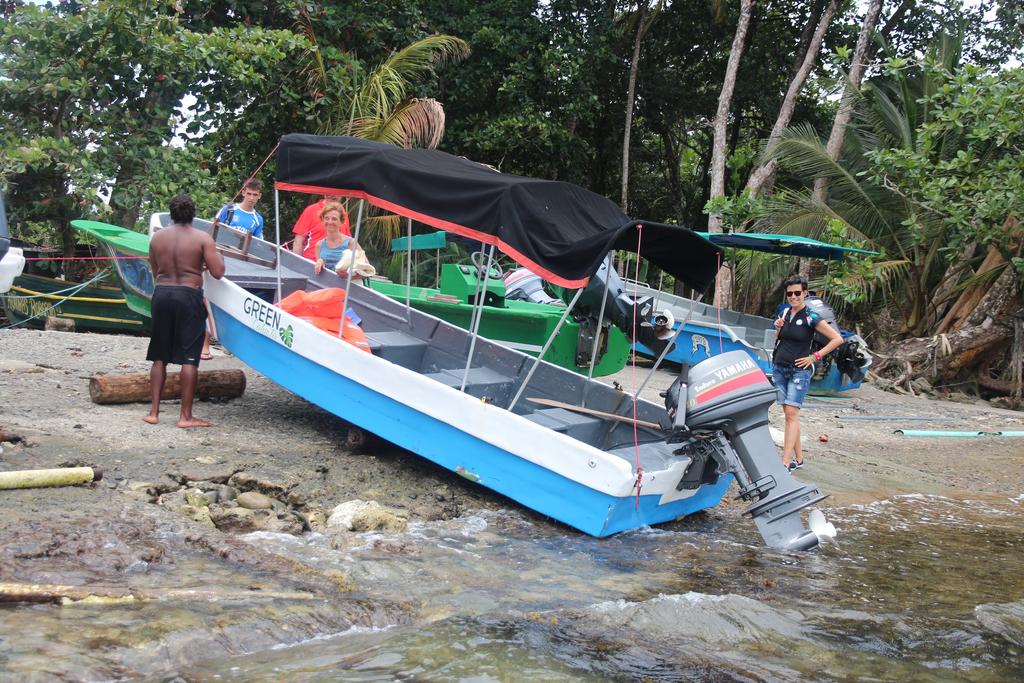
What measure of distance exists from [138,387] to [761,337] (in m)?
9.99

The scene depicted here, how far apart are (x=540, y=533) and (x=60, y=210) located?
1048cm

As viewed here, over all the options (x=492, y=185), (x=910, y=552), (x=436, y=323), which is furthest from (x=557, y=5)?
(x=910, y=552)

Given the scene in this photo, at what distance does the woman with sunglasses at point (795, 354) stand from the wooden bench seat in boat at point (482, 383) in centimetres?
223

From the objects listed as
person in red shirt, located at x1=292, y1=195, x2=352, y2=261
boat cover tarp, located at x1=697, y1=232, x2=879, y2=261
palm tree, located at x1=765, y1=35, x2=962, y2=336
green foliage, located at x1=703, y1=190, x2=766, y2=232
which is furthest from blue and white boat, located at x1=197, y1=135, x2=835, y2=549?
palm tree, located at x1=765, y1=35, x2=962, y2=336

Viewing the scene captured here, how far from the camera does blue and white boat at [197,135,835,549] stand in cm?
570

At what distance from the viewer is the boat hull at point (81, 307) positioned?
13.0 metres

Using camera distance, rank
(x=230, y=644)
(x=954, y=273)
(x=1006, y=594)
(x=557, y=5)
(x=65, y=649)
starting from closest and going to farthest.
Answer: (x=65, y=649), (x=230, y=644), (x=1006, y=594), (x=954, y=273), (x=557, y=5)

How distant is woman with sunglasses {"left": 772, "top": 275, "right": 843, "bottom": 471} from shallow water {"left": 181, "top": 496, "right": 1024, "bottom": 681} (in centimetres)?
126

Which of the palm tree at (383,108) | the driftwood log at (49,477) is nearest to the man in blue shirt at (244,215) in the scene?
the driftwood log at (49,477)

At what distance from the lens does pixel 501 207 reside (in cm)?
602

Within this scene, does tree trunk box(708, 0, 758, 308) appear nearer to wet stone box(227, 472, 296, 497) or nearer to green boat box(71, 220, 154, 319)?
green boat box(71, 220, 154, 319)

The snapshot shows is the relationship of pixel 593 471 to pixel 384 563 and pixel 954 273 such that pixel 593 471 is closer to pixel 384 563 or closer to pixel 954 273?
pixel 384 563

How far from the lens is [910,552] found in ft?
20.6

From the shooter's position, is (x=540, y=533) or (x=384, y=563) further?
(x=540, y=533)
